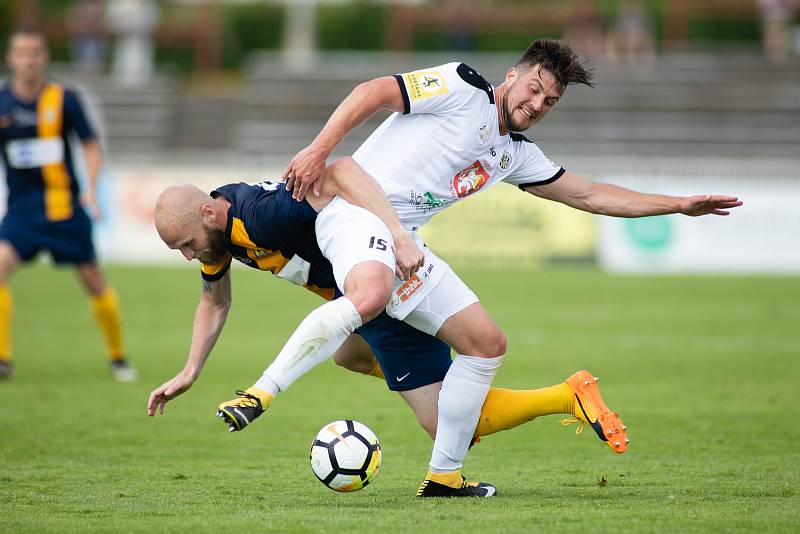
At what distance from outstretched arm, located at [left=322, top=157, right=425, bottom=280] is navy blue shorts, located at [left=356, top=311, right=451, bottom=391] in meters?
0.55

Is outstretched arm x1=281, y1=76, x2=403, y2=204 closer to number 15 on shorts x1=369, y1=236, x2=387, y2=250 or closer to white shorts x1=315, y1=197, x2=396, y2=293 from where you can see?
white shorts x1=315, y1=197, x2=396, y2=293

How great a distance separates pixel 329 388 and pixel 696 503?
195 inches

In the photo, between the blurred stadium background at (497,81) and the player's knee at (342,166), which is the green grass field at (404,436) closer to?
the player's knee at (342,166)

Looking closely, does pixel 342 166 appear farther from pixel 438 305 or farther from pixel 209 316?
pixel 209 316

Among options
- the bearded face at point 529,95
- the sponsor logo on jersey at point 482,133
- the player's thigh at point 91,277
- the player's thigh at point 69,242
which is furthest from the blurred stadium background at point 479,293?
the bearded face at point 529,95

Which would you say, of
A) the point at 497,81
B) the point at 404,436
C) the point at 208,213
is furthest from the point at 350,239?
the point at 497,81

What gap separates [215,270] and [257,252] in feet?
0.99

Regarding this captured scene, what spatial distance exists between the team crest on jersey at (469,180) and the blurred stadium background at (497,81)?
44.6ft

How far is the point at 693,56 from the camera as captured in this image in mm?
30406

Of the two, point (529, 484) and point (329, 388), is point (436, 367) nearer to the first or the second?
point (529, 484)

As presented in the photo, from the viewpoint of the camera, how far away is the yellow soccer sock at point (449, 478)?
5586 mm

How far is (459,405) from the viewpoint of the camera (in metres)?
5.53

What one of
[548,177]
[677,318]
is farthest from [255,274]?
[548,177]

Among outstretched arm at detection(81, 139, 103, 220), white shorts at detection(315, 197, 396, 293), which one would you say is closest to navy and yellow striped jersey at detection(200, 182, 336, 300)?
white shorts at detection(315, 197, 396, 293)
